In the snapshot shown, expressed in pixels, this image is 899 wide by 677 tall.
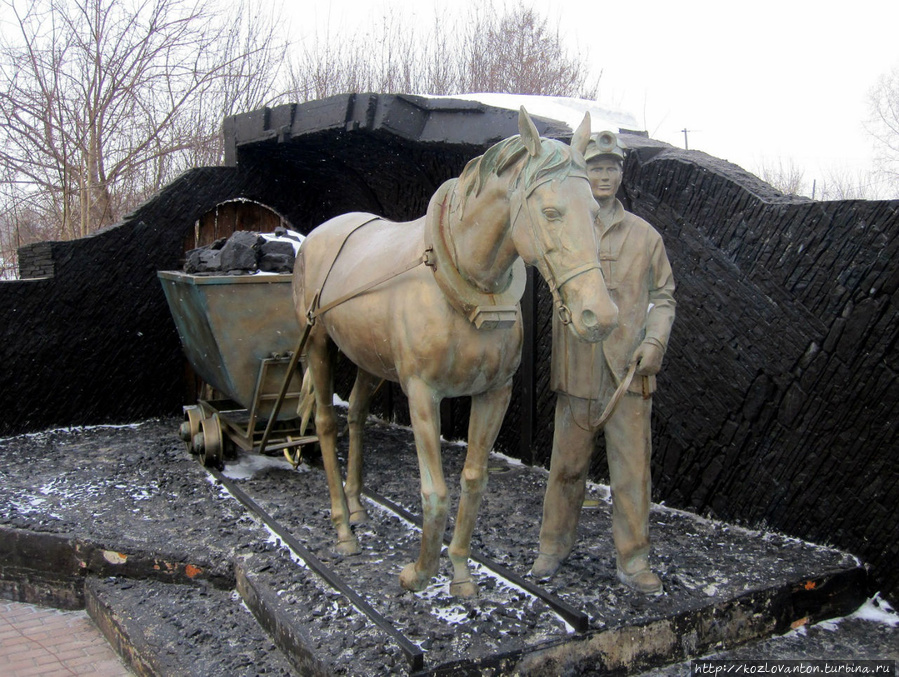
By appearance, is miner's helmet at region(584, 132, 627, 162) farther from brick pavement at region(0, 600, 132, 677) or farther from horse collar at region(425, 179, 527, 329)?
brick pavement at region(0, 600, 132, 677)

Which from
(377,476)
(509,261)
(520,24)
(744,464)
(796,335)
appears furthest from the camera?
(520,24)

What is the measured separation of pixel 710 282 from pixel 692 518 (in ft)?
4.72

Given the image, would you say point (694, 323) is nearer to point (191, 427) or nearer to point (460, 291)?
point (460, 291)

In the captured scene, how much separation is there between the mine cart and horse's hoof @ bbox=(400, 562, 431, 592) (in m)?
2.17

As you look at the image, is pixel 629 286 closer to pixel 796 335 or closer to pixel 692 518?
pixel 796 335

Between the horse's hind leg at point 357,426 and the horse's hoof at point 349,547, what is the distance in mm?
418

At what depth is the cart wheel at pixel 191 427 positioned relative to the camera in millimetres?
6113

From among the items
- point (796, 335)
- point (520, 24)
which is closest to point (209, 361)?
point (796, 335)

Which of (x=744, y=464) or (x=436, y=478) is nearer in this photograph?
(x=436, y=478)

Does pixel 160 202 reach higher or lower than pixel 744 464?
higher

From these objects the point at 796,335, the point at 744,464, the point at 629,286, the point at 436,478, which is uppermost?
the point at 629,286

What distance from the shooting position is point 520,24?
1680 cm

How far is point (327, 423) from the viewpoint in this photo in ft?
14.1

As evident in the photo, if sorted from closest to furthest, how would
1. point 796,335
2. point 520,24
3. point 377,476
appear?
point 796,335 → point 377,476 → point 520,24
